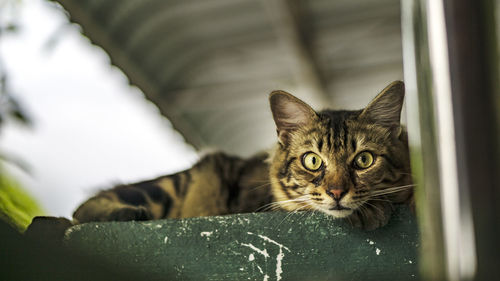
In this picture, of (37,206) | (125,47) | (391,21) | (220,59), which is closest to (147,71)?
(125,47)

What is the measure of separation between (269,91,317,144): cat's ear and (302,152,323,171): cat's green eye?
7.1 inches

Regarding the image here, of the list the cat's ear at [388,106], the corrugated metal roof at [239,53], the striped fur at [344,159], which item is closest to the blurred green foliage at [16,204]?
the striped fur at [344,159]

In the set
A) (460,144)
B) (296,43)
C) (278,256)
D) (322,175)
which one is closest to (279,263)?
(278,256)

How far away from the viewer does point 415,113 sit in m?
0.90

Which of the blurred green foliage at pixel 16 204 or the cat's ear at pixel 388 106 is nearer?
the blurred green foliage at pixel 16 204

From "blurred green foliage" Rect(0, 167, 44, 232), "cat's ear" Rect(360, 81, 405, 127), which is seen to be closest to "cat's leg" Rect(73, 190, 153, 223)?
"blurred green foliage" Rect(0, 167, 44, 232)

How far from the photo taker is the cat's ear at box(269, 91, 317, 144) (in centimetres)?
211

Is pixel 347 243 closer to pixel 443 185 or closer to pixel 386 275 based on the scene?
pixel 386 275

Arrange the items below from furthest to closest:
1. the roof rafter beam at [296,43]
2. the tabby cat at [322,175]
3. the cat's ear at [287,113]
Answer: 1. the roof rafter beam at [296,43]
2. the cat's ear at [287,113]
3. the tabby cat at [322,175]

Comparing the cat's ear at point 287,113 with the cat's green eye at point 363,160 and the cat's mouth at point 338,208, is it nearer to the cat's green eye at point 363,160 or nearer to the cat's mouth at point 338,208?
the cat's green eye at point 363,160

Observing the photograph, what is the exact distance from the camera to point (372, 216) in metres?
1.69

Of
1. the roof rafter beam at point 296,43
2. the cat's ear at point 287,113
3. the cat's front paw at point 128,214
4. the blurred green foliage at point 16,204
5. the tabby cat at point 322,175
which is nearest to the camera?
the blurred green foliage at point 16,204

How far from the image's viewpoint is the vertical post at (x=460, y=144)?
0.69 m

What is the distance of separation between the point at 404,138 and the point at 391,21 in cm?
373
